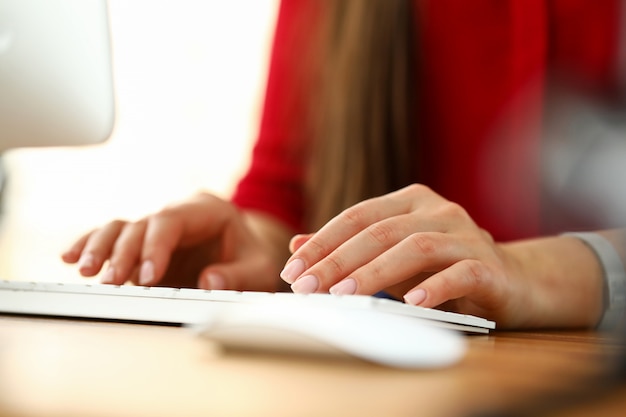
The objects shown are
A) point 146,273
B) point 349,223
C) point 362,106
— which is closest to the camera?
point 349,223

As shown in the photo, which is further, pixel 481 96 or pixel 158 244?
pixel 481 96

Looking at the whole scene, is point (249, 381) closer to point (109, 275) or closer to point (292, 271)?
point (292, 271)

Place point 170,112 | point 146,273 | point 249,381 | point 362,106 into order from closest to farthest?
1. point 249,381
2. point 146,273
3. point 362,106
4. point 170,112

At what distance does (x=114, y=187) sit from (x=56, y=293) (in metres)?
2.04

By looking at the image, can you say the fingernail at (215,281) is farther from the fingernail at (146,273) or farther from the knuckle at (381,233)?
the knuckle at (381,233)

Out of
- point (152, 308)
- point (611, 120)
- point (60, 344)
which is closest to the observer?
point (60, 344)

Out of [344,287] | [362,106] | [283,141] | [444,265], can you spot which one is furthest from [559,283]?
→ [283,141]

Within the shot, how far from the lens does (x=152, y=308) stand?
0.51 m

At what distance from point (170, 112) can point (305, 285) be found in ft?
7.23

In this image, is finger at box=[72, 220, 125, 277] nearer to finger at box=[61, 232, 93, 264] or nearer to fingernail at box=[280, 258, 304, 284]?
finger at box=[61, 232, 93, 264]

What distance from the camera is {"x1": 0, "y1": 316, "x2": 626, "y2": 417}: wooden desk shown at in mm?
222

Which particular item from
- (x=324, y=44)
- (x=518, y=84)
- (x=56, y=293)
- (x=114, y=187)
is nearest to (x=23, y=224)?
(x=114, y=187)

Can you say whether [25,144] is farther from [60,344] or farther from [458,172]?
[458,172]

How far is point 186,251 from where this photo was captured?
0.93m
